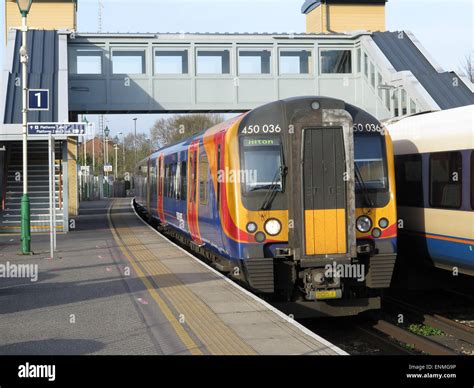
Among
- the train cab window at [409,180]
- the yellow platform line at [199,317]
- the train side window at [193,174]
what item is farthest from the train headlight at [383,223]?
the train side window at [193,174]

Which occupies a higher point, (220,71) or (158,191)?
(220,71)

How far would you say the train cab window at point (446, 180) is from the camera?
10898 millimetres

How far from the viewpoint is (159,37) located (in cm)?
2958

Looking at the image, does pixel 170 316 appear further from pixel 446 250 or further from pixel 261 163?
pixel 446 250

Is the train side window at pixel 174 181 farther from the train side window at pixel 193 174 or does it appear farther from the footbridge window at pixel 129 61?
the footbridge window at pixel 129 61

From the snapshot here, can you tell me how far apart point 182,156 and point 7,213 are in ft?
37.8

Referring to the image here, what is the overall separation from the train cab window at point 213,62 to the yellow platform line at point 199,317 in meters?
17.2

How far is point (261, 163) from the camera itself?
10.2 meters

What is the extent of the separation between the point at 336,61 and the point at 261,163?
71.7 feet

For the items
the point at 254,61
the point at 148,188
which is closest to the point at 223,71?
the point at 254,61

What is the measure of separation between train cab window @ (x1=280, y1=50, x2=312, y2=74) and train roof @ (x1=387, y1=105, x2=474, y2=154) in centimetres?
1686
